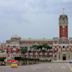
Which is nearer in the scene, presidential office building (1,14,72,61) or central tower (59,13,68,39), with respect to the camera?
presidential office building (1,14,72,61)

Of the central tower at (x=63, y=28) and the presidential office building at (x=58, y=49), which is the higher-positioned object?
the central tower at (x=63, y=28)

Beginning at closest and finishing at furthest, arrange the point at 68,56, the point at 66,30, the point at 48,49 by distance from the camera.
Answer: the point at 68,56 < the point at 48,49 < the point at 66,30

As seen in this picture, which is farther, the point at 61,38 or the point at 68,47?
the point at 61,38

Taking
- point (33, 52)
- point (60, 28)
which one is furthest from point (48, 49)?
point (60, 28)

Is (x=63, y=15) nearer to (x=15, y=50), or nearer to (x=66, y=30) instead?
(x=66, y=30)

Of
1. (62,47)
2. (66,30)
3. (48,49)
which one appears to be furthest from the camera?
(66,30)

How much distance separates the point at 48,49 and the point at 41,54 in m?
10.4

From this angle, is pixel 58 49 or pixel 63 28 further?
pixel 63 28

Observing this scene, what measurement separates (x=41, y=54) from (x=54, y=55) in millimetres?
5397

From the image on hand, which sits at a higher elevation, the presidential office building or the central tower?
the central tower

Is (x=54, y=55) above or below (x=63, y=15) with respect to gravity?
below

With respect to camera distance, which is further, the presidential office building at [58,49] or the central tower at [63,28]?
the central tower at [63,28]

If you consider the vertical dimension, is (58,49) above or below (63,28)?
below

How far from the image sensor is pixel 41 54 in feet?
499
